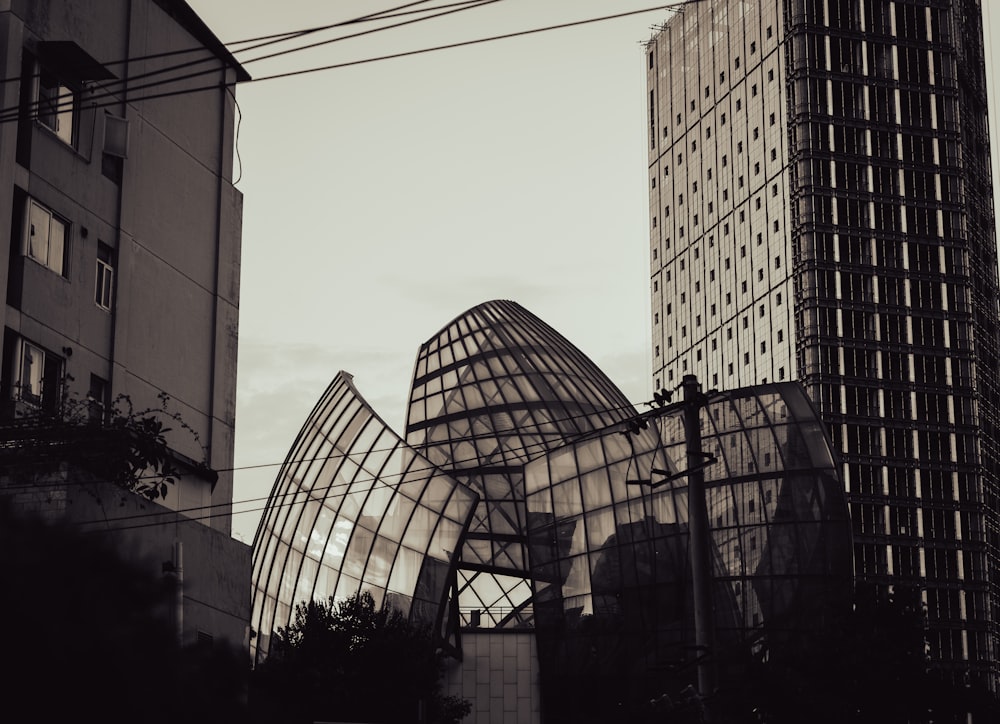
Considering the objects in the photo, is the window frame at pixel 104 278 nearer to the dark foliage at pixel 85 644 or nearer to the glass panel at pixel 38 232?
the glass panel at pixel 38 232

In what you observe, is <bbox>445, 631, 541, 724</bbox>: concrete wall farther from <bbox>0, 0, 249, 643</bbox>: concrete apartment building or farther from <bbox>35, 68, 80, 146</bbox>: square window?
<bbox>35, 68, 80, 146</bbox>: square window

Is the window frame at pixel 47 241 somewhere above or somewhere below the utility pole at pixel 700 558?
above

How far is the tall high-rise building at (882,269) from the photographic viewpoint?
122500mm

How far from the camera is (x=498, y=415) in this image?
78875 mm

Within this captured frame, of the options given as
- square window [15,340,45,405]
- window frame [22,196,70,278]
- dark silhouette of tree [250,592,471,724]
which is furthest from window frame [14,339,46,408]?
dark silhouette of tree [250,592,471,724]

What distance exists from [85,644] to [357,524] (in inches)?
2297

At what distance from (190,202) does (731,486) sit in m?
33.0

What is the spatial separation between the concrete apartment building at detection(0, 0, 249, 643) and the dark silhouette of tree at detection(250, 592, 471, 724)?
15040mm

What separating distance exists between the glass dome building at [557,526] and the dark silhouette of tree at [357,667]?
8.41 meters

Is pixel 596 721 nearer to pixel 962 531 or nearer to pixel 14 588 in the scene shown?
pixel 14 588

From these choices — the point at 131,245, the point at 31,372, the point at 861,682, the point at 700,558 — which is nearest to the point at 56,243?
the point at 131,245

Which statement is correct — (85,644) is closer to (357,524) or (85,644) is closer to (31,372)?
(31,372)

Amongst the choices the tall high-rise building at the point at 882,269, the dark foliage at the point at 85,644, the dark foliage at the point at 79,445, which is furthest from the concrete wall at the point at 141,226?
the tall high-rise building at the point at 882,269

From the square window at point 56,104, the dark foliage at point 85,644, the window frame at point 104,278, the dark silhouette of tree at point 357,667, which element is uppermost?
the square window at point 56,104
